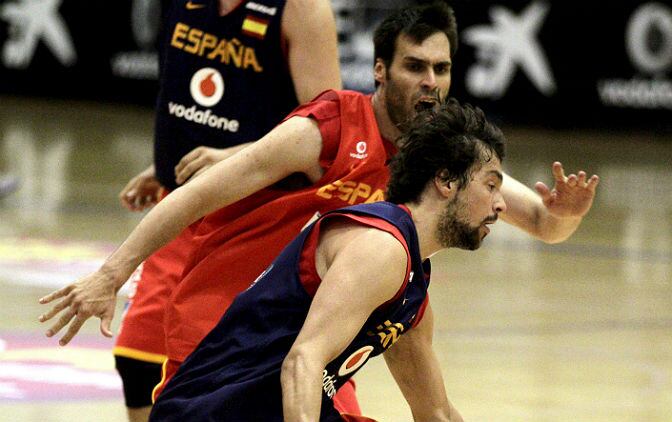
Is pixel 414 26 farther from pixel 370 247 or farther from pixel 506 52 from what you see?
pixel 506 52

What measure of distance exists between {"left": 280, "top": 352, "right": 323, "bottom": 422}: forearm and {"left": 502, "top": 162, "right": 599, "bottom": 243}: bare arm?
1236 millimetres

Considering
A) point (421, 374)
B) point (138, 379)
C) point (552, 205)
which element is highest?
point (552, 205)

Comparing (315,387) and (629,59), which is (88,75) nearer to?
(629,59)

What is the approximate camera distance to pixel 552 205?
414 centimetres

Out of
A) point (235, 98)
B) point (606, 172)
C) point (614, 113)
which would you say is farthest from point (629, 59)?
point (235, 98)

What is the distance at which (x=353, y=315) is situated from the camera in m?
3.01

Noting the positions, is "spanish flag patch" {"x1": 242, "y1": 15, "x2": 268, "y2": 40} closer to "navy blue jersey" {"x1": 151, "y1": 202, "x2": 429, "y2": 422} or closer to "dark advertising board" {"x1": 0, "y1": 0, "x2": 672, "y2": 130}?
"navy blue jersey" {"x1": 151, "y1": 202, "x2": 429, "y2": 422}

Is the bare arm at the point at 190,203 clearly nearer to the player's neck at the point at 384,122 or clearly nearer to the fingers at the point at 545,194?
the player's neck at the point at 384,122

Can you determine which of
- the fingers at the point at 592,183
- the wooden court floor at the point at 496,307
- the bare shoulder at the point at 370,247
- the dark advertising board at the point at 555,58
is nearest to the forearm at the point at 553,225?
the fingers at the point at 592,183

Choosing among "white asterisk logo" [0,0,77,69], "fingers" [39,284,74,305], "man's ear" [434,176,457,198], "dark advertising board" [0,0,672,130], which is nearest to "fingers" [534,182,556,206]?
"man's ear" [434,176,457,198]

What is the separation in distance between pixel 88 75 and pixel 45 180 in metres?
7.64

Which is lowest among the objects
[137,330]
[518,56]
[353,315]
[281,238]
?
[518,56]

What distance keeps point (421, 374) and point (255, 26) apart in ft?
3.81

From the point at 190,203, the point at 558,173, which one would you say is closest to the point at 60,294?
the point at 190,203
